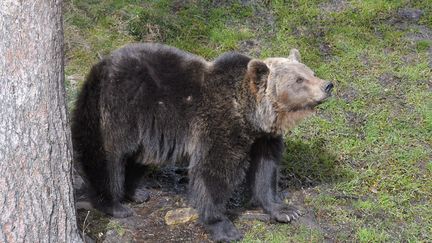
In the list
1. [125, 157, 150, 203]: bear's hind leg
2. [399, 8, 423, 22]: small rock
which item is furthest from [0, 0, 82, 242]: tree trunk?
[399, 8, 423, 22]: small rock

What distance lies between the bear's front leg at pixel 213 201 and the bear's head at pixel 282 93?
2.12ft

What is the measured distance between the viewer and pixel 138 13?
941cm

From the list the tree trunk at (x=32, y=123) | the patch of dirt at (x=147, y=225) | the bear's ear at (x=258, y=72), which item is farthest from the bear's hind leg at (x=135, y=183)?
the tree trunk at (x=32, y=123)

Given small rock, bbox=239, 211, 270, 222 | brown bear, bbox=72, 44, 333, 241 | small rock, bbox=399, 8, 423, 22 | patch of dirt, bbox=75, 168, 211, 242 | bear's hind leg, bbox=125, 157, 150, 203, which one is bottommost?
patch of dirt, bbox=75, 168, 211, 242

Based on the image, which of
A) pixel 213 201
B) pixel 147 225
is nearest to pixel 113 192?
pixel 147 225

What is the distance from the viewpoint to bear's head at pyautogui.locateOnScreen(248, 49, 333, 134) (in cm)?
593

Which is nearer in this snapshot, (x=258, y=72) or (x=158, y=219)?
(x=258, y=72)

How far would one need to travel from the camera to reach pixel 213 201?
5945mm

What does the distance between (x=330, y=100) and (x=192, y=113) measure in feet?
9.27

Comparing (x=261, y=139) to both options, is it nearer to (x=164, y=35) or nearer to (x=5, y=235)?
(x=5, y=235)

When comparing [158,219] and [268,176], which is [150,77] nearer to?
[158,219]

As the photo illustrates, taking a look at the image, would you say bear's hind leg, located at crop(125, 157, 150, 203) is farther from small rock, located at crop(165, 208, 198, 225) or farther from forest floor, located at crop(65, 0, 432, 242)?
small rock, located at crop(165, 208, 198, 225)

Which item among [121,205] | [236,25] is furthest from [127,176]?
[236,25]

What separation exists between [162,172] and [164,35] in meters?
2.71
